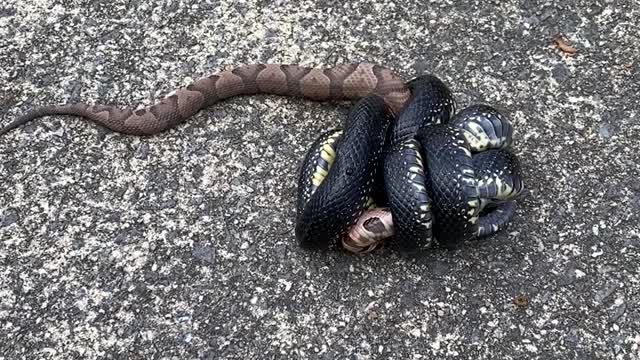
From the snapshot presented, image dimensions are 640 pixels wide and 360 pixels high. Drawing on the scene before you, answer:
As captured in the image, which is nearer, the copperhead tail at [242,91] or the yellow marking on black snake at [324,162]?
the yellow marking on black snake at [324,162]

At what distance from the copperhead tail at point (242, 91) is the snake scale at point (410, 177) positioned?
291 mm

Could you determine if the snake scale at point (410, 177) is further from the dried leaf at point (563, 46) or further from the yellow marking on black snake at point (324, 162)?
the dried leaf at point (563, 46)

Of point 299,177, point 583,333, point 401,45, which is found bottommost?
point 583,333

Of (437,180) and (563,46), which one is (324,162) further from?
(563,46)

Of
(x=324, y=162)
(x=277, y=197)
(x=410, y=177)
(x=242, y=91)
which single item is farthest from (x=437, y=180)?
(x=242, y=91)

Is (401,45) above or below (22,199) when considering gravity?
above

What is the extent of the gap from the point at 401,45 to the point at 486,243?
50.1 inches

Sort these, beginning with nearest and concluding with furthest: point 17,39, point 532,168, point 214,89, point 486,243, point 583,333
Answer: point 583,333, point 486,243, point 532,168, point 214,89, point 17,39

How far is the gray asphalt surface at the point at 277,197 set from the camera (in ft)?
10.5

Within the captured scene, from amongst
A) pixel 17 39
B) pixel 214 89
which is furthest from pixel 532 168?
pixel 17 39

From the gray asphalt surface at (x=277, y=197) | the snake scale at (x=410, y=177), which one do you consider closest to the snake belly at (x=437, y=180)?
the snake scale at (x=410, y=177)

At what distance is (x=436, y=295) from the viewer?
10.7ft

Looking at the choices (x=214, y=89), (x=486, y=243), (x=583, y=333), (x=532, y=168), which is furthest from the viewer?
(x=214, y=89)

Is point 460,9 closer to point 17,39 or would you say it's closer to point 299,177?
point 299,177
